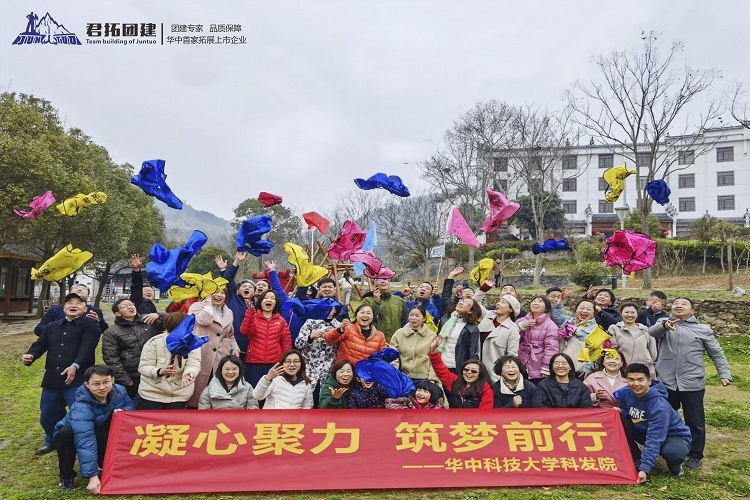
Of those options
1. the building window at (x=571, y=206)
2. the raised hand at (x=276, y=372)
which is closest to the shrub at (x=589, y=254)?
the building window at (x=571, y=206)

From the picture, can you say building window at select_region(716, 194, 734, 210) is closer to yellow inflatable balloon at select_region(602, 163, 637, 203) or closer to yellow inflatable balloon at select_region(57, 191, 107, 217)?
yellow inflatable balloon at select_region(602, 163, 637, 203)

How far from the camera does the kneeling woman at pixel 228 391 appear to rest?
4.68m

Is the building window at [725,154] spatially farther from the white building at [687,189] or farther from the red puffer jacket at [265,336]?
the red puffer jacket at [265,336]

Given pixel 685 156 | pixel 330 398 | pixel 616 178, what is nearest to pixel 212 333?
pixel 330 398

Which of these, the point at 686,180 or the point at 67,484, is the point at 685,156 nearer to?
the point at 67,484

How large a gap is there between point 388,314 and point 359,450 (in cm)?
219

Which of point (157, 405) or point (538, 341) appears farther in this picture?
point (538, 341)

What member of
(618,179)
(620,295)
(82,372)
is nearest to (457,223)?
(618,179)

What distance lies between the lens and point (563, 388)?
4895mm

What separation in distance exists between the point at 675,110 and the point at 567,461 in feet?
54.5

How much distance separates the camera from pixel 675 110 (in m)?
17.4

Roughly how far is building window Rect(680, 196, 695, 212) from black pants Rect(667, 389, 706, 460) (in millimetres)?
42986

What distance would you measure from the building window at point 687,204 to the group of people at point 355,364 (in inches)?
1661

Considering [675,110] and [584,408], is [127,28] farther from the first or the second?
[675,110]
